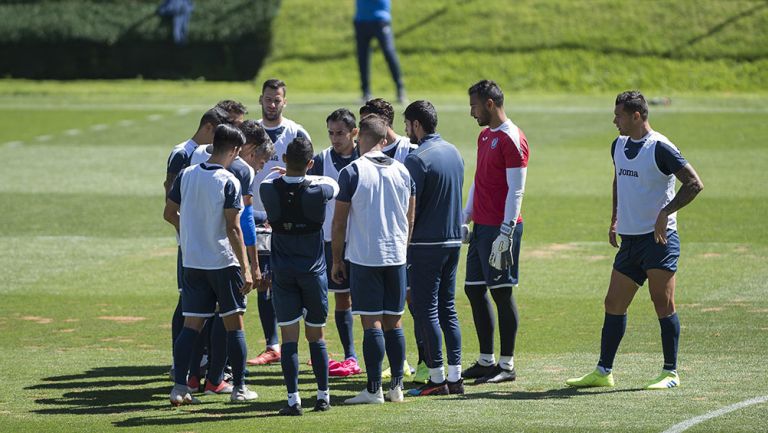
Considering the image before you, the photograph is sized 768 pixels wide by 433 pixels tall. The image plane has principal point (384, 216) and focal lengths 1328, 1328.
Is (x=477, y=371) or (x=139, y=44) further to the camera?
(x=139, y=44)

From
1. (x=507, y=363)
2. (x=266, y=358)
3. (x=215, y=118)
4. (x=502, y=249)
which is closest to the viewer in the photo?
(x=502, y=249)

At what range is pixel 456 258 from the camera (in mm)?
10328

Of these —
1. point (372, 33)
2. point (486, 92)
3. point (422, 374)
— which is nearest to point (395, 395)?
point (422, 374)

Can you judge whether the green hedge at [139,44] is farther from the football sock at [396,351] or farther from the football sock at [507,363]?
the football sock at [396,351]

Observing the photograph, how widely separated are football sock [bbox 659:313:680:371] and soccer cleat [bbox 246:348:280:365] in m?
3.53

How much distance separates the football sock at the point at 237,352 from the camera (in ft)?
32.1

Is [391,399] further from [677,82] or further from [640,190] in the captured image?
[677,82]

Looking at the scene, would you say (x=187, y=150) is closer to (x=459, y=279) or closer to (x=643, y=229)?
(x=643, y=229)

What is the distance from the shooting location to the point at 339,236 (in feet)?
31.6

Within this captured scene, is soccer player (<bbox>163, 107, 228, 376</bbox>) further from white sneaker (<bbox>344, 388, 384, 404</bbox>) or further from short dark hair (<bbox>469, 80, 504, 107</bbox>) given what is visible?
short dark hair (<bbox>469, 80, 504, 107</bbox>)

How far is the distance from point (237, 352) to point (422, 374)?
165cm

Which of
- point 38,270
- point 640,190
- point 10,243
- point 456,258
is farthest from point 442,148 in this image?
point 10,243

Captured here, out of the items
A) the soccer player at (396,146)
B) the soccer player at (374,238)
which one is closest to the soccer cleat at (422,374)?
the soccer player at (396,146)

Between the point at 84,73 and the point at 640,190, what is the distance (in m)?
28.2
